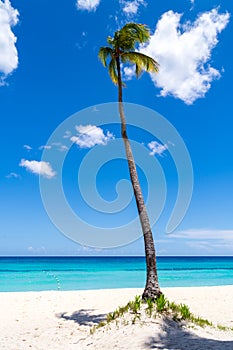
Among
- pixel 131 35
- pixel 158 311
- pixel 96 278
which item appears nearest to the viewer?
pixel 158 311

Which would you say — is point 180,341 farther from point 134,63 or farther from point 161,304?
point 134,63

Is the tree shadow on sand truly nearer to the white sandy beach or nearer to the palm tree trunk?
the white sandy beach

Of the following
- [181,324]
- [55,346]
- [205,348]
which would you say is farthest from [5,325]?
[205,348]

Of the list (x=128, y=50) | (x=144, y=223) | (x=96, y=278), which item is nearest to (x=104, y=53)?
(x=128, y=50)

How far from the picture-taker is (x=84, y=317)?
12617 millimetres

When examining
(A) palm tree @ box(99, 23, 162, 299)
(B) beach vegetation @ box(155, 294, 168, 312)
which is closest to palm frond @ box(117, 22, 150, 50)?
(A) palm tree @ box(99, 23, 162, 299)

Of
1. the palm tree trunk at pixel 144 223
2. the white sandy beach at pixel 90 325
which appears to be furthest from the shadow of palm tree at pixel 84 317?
the palm tree trunk at pixel 144 223

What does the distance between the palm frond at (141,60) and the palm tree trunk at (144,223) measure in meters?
0.40

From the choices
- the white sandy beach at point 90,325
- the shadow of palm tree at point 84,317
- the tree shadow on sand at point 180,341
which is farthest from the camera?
the shadow of palm tree at point 84,317

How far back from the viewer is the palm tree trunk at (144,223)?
406 inches

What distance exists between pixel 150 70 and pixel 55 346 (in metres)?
9.33

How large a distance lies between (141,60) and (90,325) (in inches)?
364

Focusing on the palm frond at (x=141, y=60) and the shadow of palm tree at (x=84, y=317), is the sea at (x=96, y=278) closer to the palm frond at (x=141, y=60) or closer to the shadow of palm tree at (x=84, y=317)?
the shadow of palm tree at (x=84, y=317)

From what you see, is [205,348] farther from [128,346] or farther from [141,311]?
[141,311]
